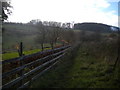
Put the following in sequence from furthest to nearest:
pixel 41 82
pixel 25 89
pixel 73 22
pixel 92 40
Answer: pixel 73 22 → pixel 92 40 → pixel 41 82 → pixel 25 89

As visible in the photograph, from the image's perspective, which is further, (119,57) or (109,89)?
(119,57)

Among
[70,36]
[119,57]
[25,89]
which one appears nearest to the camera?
[25,89]

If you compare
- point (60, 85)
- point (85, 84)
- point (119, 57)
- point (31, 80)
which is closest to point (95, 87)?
point (85, 84)

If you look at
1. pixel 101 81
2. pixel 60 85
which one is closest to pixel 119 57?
pixel 101 81

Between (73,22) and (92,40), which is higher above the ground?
(73,22)

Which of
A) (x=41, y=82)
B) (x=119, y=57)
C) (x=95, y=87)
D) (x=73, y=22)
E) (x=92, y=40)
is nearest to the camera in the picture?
(x=95, y=87)

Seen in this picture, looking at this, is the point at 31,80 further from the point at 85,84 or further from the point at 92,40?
the point at 92,40

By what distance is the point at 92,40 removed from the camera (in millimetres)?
32375

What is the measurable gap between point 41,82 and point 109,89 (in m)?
2.56

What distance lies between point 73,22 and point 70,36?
4868cm

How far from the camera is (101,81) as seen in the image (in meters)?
6.85

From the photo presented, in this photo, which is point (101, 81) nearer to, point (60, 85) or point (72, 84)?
point (72, 84)

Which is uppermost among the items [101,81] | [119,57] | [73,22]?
[73,22]

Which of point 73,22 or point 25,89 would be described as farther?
point 73,22
